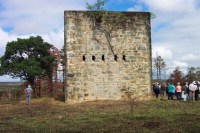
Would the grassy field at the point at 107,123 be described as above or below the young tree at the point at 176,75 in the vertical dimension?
below

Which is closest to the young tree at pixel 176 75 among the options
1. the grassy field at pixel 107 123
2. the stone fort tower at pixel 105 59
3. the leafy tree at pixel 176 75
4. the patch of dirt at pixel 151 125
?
the leafy tree at pixel 176 75

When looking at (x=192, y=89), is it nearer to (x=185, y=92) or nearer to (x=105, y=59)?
(x=185, y=92)

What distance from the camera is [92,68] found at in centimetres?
2300

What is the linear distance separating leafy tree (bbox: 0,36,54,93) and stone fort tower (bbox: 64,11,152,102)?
175 inches

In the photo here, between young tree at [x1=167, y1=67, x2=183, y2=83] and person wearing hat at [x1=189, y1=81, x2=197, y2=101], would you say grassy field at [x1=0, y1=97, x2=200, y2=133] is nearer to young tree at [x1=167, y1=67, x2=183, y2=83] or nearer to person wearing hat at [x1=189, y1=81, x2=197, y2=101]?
person wearing hat at [x1=189, y1=81, x2=197, y2=101]

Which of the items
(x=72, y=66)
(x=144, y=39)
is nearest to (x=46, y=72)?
(x=72, y=66)

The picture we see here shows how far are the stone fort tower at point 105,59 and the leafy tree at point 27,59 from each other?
14.6 ft

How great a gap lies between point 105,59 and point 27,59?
20.5ft

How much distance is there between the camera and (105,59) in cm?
2320

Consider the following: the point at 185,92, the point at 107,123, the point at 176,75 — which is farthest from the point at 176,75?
the point at 107,123

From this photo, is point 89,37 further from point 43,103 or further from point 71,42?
point 43,103

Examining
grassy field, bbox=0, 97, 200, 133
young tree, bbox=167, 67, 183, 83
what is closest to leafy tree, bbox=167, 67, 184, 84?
young tree, bbox=167, 67, 183, 83

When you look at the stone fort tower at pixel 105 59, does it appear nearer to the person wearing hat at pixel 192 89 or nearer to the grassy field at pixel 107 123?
the person wearing hat at pixel 192 89

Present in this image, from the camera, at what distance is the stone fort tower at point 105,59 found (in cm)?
2288
